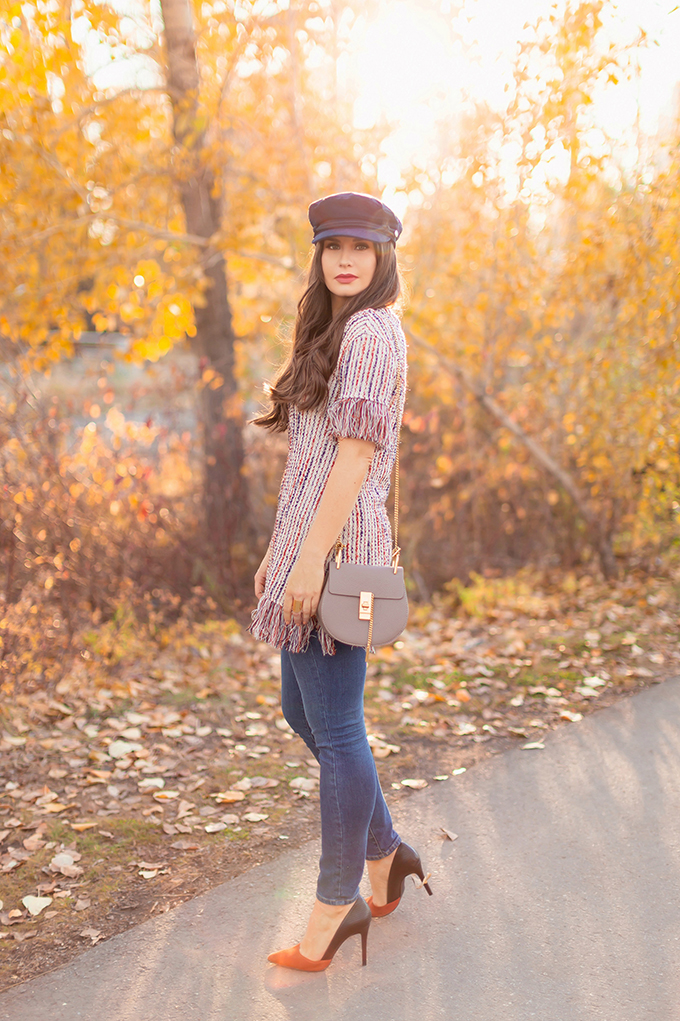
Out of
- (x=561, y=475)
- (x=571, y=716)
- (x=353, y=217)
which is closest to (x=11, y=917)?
(x=353, y=217)

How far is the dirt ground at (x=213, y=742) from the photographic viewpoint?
2.88 meters

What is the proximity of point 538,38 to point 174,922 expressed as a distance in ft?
17.6

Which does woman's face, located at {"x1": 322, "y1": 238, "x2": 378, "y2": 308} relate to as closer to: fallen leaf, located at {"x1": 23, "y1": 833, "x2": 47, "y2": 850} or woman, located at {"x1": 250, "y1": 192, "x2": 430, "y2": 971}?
woman, located at {"x1": 250, "y1": 192, "x2": 430, "y2": 971}

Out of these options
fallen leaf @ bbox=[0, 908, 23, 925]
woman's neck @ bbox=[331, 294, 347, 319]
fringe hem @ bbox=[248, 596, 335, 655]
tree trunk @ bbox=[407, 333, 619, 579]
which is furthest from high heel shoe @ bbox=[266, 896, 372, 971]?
tree trunk @ bbox=[407, 333, 619, 579]

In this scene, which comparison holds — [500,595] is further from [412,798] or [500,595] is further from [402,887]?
[402,887]

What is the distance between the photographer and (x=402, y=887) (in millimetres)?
2619

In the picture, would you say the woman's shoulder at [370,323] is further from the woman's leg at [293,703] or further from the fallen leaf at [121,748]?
the fallen leaf at [121,748]

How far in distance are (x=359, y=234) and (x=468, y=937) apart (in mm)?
2020

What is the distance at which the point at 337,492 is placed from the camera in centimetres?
213

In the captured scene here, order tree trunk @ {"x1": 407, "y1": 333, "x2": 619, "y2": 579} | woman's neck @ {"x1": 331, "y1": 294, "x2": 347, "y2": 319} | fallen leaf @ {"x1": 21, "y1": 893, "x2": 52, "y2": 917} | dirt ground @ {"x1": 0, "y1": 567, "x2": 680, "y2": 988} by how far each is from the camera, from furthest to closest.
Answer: tree trunk @ {"x1": 407, "y1": 333, "x2": 619, "y2": 579} < dirt ground @ {"x1": 0, "y1": 567, "x2": 680, "y2": 988} < fallen leaf @ {"x1": 21, "y1": 893, "x2": 52, "y2": 917} < woman's neck @ {"x1": 331, "y1": 294, "x2": 347, "y2": 319}

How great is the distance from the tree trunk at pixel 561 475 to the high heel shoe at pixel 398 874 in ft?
14.8

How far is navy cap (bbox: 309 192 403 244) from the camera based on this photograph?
2.25 metres

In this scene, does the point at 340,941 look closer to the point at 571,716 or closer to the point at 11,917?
the point at 11,917

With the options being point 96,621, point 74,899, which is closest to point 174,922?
point 74,899
